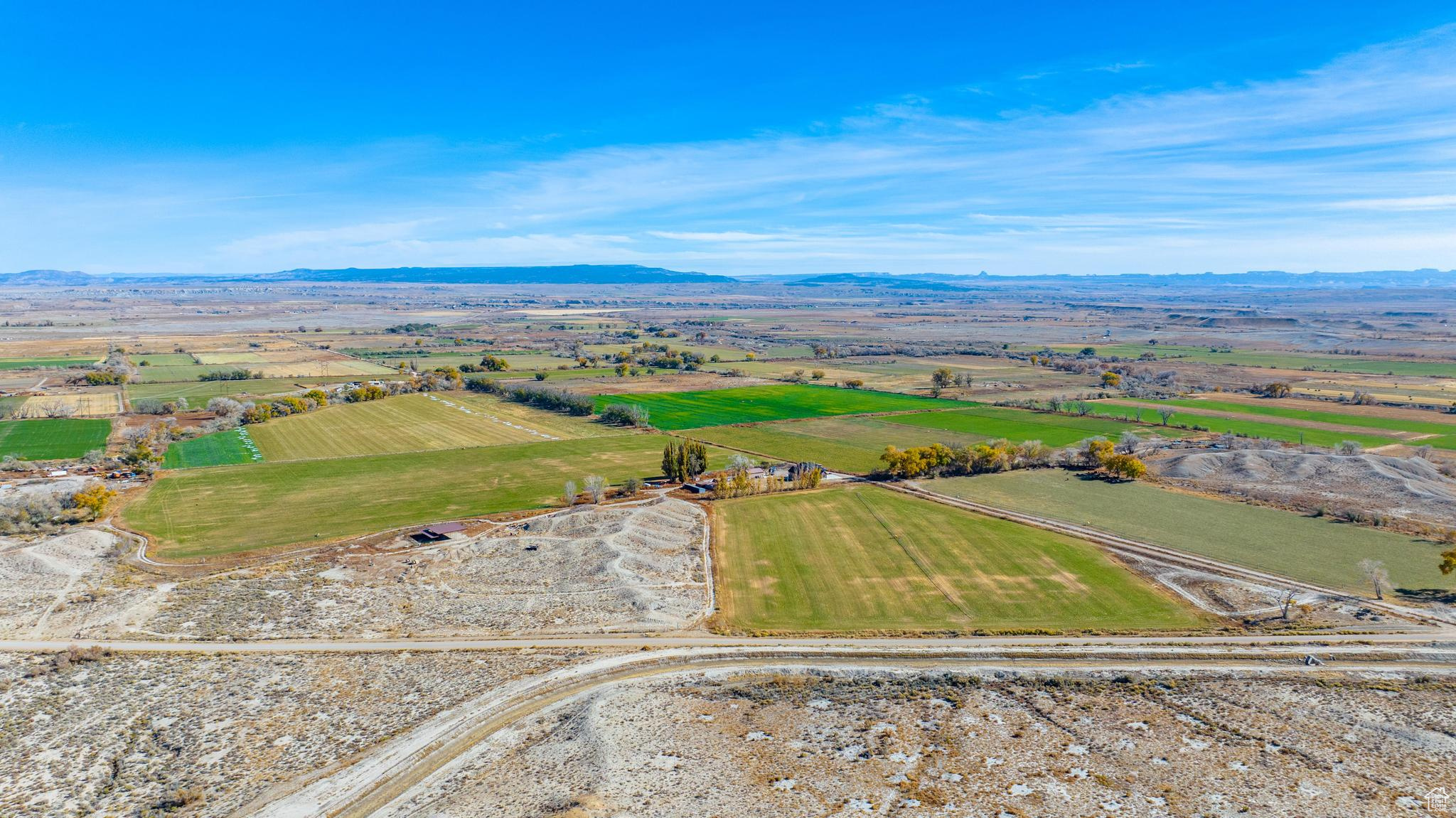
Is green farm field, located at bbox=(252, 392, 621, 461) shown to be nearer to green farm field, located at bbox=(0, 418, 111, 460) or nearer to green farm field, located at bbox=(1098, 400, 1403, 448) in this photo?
green farm field, located at bbox=(0, 418, 111, 460)

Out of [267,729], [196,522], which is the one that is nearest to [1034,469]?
[267,729]

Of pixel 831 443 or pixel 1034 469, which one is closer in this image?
pixel 1034 469

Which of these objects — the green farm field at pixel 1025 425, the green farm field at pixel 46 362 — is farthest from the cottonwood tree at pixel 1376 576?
the green farm field at pixel 46 362

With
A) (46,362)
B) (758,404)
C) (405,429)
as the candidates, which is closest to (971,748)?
(405,429)

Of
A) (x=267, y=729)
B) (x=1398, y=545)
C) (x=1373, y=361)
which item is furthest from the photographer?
(x=1373, y=361)

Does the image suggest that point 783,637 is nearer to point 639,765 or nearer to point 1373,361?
point 639,765

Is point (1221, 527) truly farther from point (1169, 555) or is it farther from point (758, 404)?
point (758, 404)

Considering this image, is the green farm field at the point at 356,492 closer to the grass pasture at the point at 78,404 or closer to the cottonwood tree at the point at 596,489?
the cottonwood tree at the point at 596,489
